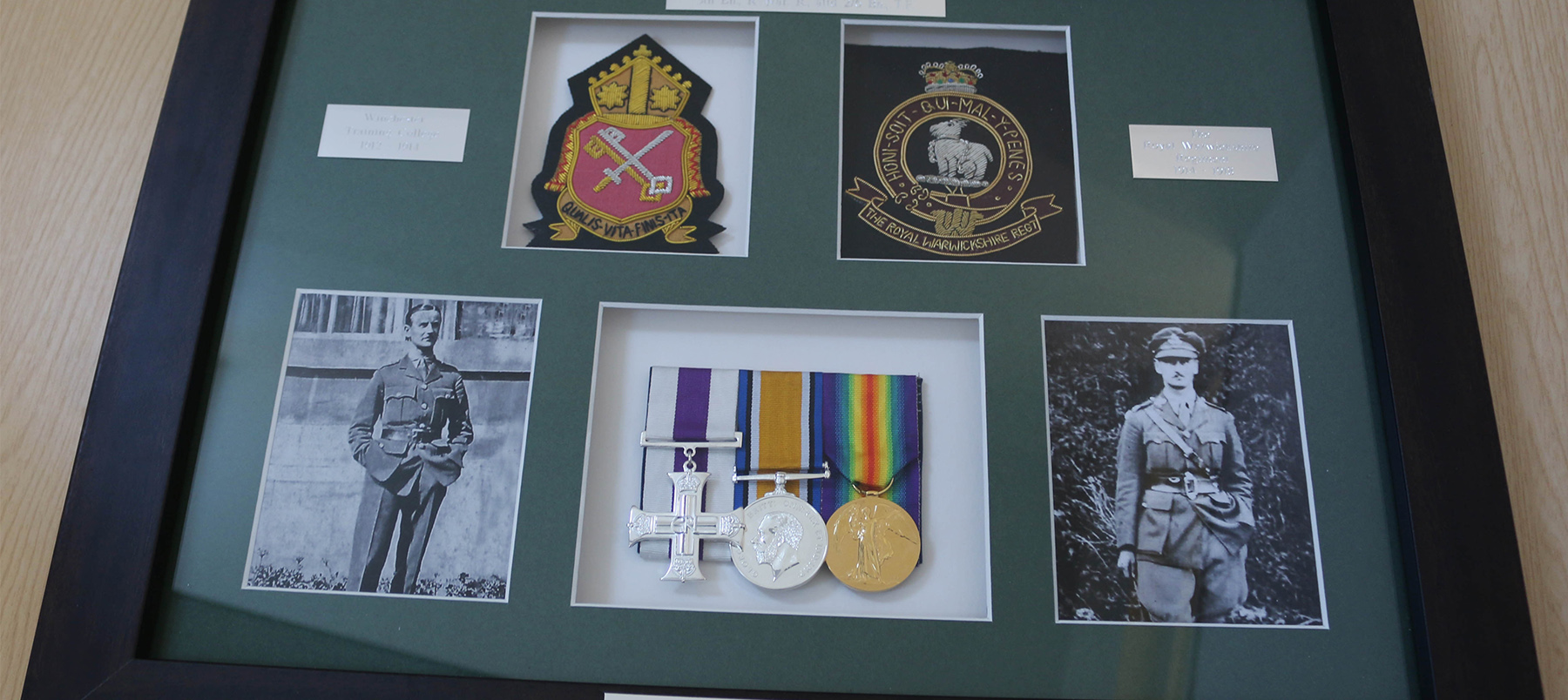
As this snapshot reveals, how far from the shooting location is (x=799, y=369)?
1203 millimetres

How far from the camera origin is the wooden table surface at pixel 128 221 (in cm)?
114

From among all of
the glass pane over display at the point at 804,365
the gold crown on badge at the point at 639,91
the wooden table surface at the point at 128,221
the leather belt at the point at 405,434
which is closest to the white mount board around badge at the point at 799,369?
the glass pane over display at the point at 804,365

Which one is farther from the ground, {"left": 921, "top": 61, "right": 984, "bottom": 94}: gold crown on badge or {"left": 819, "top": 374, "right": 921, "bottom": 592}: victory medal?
{"left": 921, "top": 61, "right": 984, "bottom": 94}: gold crown on badge

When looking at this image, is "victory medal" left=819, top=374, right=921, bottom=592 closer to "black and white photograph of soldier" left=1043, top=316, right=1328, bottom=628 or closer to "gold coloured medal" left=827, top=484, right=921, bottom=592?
"gold coloured medal" left=827, top=484, right=921, bottom=592

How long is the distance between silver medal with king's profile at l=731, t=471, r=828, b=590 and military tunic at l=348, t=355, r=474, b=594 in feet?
1.27

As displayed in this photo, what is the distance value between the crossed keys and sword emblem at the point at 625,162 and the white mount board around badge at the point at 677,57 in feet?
0.25

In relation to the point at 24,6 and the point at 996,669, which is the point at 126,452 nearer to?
the point at 24,6

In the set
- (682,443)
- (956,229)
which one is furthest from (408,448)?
(956,229)

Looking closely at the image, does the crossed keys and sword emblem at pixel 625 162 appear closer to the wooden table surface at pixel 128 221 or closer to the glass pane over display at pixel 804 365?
the glass pane over display at pixel 804 365

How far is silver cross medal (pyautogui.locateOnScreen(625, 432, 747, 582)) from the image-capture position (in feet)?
3.67

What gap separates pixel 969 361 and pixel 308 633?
91 centimetres

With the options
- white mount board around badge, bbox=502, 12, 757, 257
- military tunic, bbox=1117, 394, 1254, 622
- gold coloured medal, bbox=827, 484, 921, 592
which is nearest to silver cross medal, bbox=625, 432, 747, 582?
gold coloured medal, bbox=827, 484, 921, 592

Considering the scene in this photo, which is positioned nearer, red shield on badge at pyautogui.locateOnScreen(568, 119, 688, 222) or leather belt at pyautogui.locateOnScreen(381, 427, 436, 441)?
leather belt at pyautogui.locateOnScreen(381, 427, 436, 441)

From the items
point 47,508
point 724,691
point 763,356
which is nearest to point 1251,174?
point 763,356
